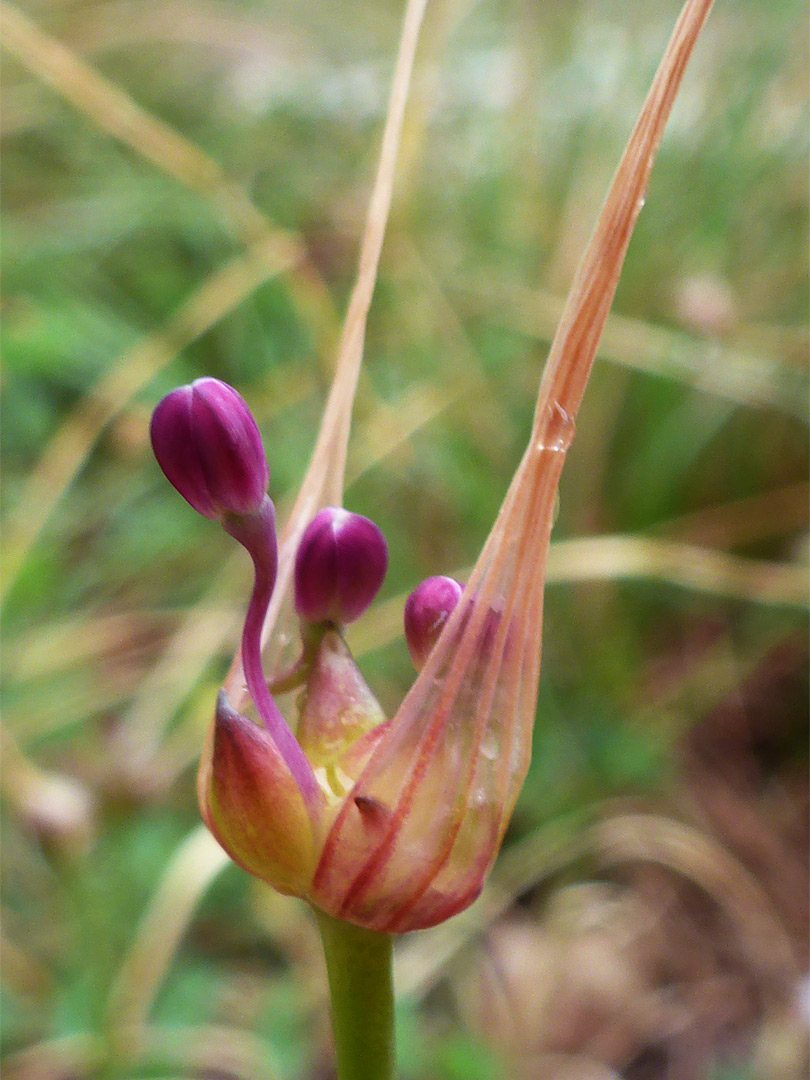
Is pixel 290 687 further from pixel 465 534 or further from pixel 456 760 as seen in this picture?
pixel 465 534

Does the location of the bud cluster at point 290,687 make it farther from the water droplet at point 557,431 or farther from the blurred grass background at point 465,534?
the blurred grass background at point 465,534

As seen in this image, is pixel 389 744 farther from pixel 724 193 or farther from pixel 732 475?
pixel 724 193

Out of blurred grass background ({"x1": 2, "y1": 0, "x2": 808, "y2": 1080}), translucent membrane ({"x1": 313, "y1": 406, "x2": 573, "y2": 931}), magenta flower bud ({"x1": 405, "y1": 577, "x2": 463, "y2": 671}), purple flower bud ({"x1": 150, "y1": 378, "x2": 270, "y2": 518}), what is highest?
blurred grass background ({"x1": 2, "y1": 0, "x2": 808, "y2": 1080})

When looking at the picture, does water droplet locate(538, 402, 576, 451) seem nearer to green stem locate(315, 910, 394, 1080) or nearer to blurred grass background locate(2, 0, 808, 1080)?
green stem locate(315, 910, 394, 1080)

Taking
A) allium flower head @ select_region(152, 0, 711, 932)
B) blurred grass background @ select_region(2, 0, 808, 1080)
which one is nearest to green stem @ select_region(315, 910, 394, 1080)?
allium flower head @ select_region(152, 0, 711, 932)

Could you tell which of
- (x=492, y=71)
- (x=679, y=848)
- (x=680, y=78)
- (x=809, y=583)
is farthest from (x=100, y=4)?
(x=680, y=78)
